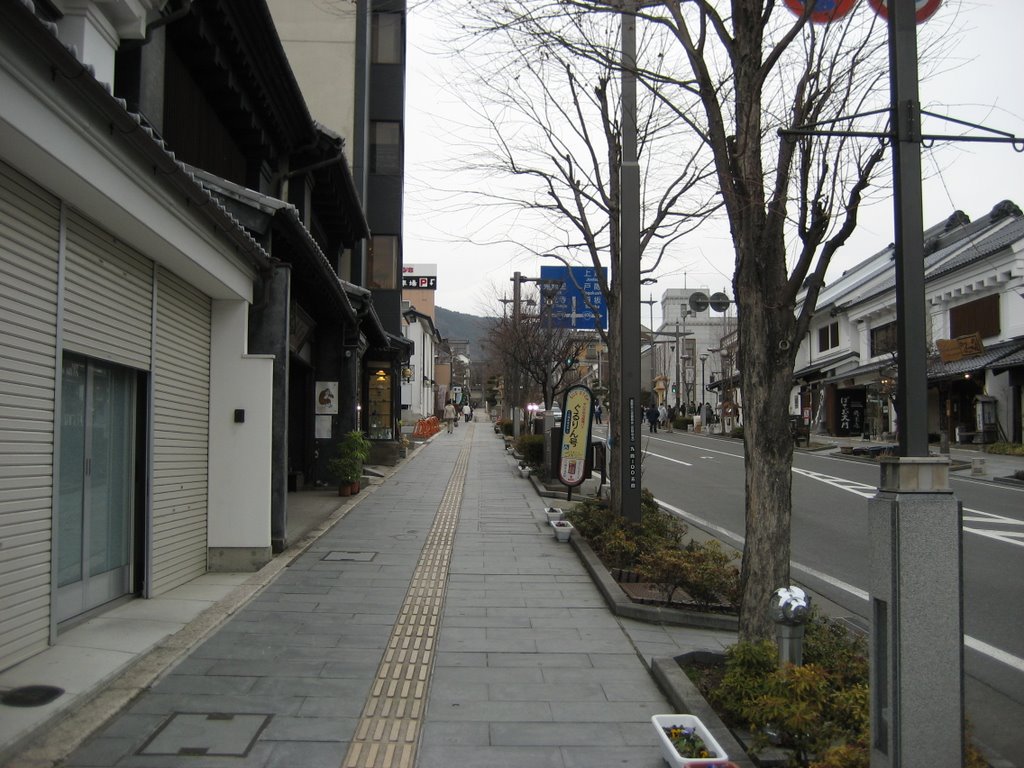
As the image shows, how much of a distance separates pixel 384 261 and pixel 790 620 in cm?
2175

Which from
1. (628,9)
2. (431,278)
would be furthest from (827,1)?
(431,278)

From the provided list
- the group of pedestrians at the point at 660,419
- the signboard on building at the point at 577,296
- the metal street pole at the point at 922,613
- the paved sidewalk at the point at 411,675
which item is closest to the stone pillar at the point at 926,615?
the metal street pole at the point at 922,613

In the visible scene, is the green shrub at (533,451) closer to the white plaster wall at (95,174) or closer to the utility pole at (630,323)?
the utility pole at (630,323)

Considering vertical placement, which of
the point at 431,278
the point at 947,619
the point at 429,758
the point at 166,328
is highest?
the point at 431,278

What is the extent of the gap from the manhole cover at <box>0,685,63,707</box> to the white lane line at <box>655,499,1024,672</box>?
5618 mm

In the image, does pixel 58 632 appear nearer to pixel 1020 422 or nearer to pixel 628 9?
pixel 628 9

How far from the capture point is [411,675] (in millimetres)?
5621

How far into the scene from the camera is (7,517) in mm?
5000

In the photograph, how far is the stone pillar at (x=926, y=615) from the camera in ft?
11.0

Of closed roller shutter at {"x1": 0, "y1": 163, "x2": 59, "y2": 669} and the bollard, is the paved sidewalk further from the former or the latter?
the bollard

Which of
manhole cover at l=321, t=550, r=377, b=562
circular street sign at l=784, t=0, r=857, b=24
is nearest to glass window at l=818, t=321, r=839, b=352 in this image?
manhole cover at l=321, t=550, r=377, b=562

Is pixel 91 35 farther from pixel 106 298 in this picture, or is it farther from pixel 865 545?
pixel 865 545

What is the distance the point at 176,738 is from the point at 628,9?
18.5 ft

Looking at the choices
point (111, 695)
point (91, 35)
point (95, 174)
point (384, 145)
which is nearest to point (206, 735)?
point (111, 695)
